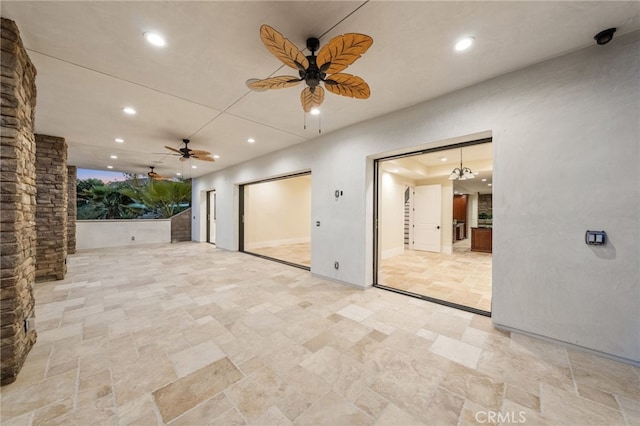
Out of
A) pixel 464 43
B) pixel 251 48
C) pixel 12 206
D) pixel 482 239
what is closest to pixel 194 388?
pixel 12 206

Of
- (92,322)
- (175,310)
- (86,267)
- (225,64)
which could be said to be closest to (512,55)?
(225,64)

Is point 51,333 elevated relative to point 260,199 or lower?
lower

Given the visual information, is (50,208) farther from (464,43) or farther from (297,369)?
(464,43)

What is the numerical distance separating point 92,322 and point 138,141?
3.81 m

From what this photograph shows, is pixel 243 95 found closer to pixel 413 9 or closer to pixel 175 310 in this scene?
pixel 413 9

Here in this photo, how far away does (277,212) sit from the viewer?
29.1ft

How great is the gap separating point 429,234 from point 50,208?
30.0 ft

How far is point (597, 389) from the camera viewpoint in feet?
5.59

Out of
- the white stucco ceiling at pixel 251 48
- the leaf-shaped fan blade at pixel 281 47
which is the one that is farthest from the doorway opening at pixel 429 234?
the leaf-shaped fan blade at pixel 281 47

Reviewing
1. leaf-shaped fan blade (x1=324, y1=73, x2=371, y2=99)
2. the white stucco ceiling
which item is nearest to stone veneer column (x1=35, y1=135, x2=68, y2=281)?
the white stucco ceiling

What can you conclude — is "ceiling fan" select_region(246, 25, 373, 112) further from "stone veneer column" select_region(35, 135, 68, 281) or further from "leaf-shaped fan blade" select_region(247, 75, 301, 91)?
"stone veneer column" select_region(35, 135, 68, 281)

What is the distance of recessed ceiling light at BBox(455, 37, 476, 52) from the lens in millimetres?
2016

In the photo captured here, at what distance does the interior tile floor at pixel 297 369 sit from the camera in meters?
1.51

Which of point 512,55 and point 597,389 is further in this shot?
point 512,55
